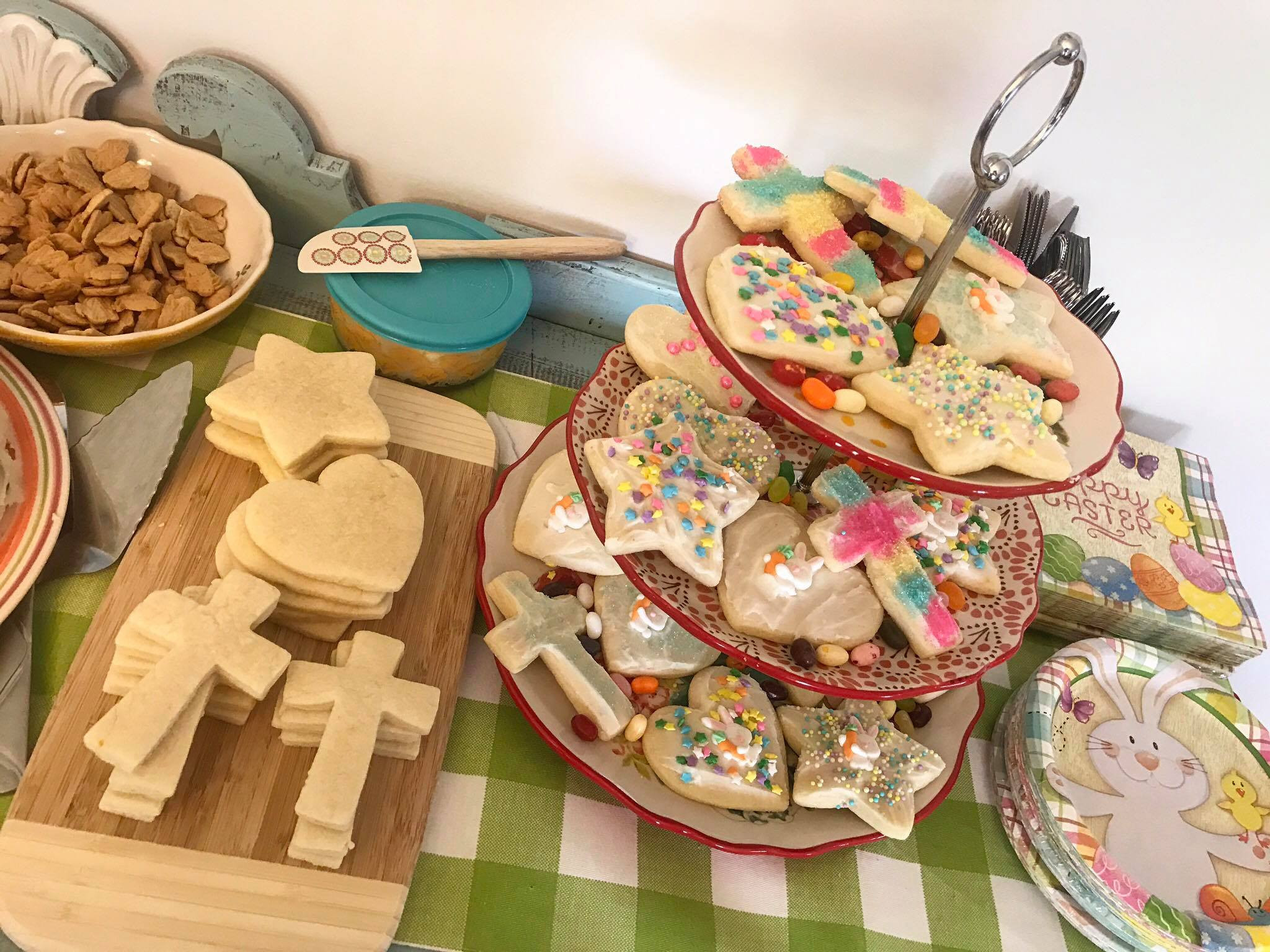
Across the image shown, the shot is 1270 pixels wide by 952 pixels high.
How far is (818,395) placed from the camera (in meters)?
0.74

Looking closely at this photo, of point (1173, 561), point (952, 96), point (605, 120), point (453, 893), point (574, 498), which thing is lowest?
point (453, 893)

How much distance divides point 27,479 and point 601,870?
2.53 ft

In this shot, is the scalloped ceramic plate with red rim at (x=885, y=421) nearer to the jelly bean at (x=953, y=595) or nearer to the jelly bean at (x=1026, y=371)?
the jelly bean at (x=1026, y=371)

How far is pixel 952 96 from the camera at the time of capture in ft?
3.54

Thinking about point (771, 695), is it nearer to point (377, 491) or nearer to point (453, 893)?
point (453, 893)

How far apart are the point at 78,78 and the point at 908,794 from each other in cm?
142

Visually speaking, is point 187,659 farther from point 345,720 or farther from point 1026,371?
point 1026,371

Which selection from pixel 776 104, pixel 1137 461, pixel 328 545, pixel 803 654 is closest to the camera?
pixel 803 654

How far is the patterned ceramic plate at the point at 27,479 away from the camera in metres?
0.89

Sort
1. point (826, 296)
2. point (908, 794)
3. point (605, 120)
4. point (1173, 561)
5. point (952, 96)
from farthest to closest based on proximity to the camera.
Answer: point (1173, 561), point (605, 120), point (952, 96), point (908, 794), point (826, 296)

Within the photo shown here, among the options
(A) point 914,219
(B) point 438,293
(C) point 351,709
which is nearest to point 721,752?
(C) point 351,709

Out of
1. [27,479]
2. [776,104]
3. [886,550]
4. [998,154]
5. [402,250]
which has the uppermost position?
[998,154]

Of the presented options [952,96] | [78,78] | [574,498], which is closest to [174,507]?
[574,498]

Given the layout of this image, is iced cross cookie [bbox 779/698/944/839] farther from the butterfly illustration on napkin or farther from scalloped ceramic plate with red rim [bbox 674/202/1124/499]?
the butterfly illustration on napkin
